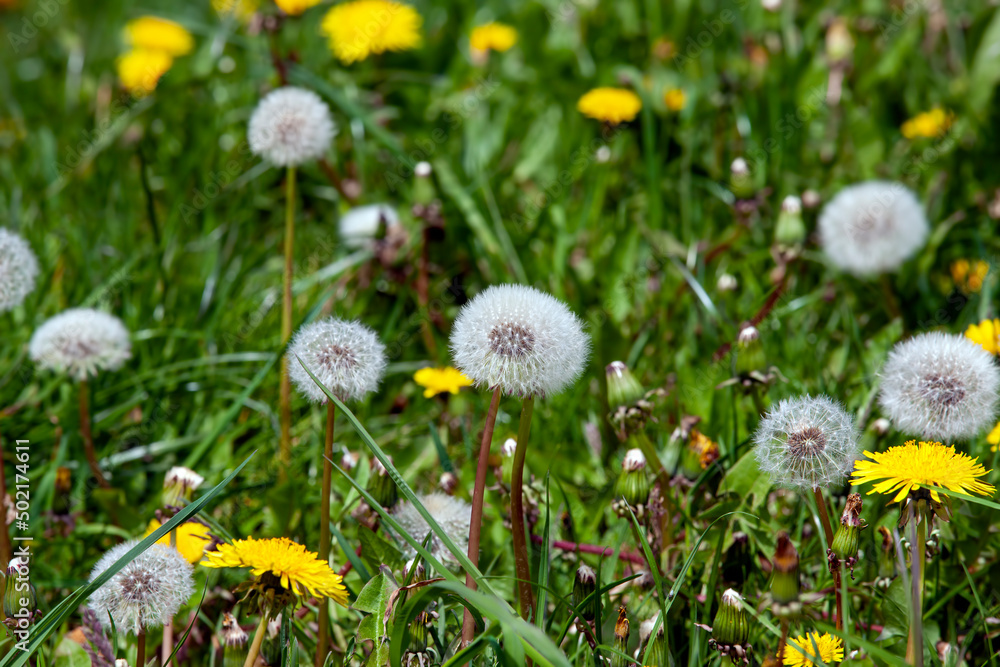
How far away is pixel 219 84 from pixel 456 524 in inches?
104

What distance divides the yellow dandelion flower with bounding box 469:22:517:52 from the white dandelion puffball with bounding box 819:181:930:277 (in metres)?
1.56

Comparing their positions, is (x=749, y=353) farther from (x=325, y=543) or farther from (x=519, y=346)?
(x=325, y=543)

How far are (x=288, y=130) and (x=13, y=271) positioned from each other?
2.23ft

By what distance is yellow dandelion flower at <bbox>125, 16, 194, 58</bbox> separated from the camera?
3854 millimetres

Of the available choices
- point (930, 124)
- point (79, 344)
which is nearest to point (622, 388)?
point (79, 344)

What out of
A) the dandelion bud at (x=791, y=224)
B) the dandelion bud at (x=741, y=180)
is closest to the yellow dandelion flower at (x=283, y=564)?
the dandelion bud at (x=791, y=224)

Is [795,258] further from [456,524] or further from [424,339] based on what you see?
[456,524]

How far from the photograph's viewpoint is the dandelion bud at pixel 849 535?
140cm

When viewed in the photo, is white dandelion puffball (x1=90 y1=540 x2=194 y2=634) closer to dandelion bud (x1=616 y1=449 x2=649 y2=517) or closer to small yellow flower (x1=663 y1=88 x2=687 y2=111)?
dandelion bud (x1=616 y1=449 x2=649 y2=517)

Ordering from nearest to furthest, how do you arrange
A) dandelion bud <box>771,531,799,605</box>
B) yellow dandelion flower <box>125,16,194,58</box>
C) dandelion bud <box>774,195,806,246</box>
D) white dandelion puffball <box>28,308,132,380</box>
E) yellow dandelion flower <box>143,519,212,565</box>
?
dandelion bud <box>771,531,799,605</box> < yellow dandelion flower <box>143,519,212,565</box> < white dandelion puffball <box>28,308,132,380</box> < dandelion bud <box>774,195,806,246</box> < yellow dandelion flower <box>125,16,194,58</box>

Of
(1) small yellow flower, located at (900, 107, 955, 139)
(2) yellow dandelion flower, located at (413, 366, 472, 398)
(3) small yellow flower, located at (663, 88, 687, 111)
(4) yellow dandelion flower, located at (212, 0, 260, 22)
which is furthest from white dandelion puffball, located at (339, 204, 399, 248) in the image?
(1) small yellow flower, located at (900, 107, 955, 139)

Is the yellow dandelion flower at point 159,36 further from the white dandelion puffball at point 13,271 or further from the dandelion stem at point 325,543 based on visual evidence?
the dandelion stem at point 325,543

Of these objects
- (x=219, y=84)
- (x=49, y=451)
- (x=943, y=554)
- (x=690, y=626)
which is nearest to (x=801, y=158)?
(x=943, y=554)

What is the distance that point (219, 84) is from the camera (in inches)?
145
